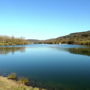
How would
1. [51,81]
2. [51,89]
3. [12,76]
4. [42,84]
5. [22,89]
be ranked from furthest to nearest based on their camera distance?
[12,76]
[51,81]
[42,84]
[51,89]
[22,89]

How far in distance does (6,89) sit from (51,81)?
6.59 meters

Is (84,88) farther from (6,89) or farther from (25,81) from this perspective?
(6,89)

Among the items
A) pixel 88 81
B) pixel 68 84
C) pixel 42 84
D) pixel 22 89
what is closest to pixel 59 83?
pixel 68 84

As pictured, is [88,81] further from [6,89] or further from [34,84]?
[6,89]

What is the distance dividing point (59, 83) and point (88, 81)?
379 cm

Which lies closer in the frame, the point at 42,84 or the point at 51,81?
the point at 42,84

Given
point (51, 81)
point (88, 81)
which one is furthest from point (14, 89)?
point (88, 81)

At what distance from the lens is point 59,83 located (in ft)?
56.6

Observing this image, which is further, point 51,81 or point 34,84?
point 51,81

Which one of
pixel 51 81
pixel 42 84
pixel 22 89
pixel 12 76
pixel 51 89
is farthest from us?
pixel 12 76

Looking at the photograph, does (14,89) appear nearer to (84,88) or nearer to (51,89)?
(51,89)

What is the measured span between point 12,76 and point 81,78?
9290 mm

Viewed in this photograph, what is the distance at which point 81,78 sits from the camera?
63.4ft

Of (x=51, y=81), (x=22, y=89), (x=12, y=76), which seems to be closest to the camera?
(x=22, y=89)
